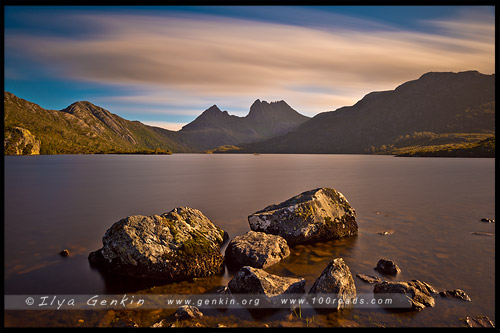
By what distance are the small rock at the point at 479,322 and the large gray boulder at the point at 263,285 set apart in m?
4.70

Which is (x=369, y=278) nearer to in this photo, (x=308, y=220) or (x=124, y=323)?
(x=308, y=220)

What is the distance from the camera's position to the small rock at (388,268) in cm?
1089

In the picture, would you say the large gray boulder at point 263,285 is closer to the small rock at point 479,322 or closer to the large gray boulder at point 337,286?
the large gray boulder at point 337,286

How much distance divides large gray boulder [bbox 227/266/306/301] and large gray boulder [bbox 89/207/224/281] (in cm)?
226

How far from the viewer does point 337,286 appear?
856 centimetres

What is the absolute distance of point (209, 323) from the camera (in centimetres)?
777

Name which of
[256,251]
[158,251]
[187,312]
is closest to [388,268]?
[256,251]

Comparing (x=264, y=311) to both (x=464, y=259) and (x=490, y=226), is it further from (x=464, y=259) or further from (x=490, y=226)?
(x=490, y=226)

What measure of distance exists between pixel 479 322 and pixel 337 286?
12.9 feet

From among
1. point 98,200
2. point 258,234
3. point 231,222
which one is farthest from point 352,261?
point 98,200

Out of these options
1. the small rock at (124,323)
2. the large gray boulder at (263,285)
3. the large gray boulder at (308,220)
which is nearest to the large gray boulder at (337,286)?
the large gray boulder at (263,285)

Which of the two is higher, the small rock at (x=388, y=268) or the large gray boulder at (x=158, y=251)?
the large gray boulder at (x=158, y=251)
